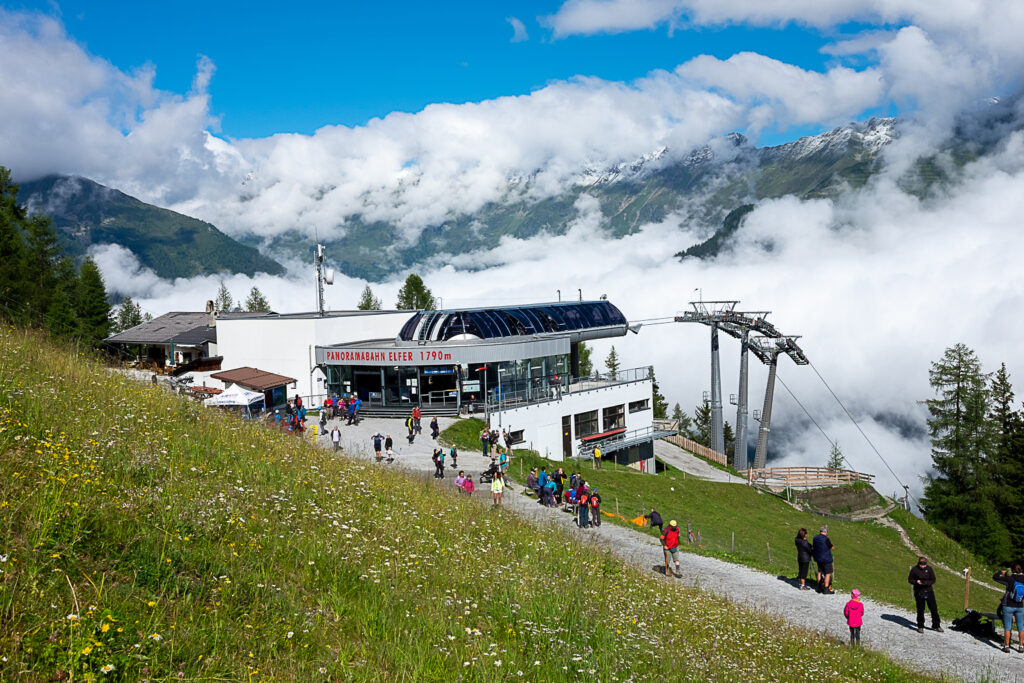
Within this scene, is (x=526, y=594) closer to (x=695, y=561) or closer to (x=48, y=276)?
(x=695, y=561)

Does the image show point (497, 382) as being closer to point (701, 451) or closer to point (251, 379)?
point (251, 379)

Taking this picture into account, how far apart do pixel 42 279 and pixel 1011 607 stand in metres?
53.5

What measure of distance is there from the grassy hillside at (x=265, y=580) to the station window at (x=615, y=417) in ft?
118

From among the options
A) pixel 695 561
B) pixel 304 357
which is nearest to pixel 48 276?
pixel 304 357

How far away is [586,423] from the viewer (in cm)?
4781

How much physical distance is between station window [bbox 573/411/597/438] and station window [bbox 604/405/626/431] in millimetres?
1415

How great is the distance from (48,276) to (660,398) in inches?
3439

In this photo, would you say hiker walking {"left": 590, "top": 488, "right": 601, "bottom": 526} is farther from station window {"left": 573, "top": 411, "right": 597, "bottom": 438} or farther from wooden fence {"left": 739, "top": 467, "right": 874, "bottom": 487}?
wooden fence {"left": 739, "top": 467, "right": 874, "bottom": 487}

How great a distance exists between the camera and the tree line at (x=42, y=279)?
1795cm

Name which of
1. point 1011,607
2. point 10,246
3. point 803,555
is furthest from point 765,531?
point 10,246

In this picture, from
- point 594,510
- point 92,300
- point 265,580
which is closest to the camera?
point 265,580

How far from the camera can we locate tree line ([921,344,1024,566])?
5803 cm

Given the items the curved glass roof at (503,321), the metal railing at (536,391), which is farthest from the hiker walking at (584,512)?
the curved glass roof at (503,321)

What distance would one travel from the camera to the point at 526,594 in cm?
936
